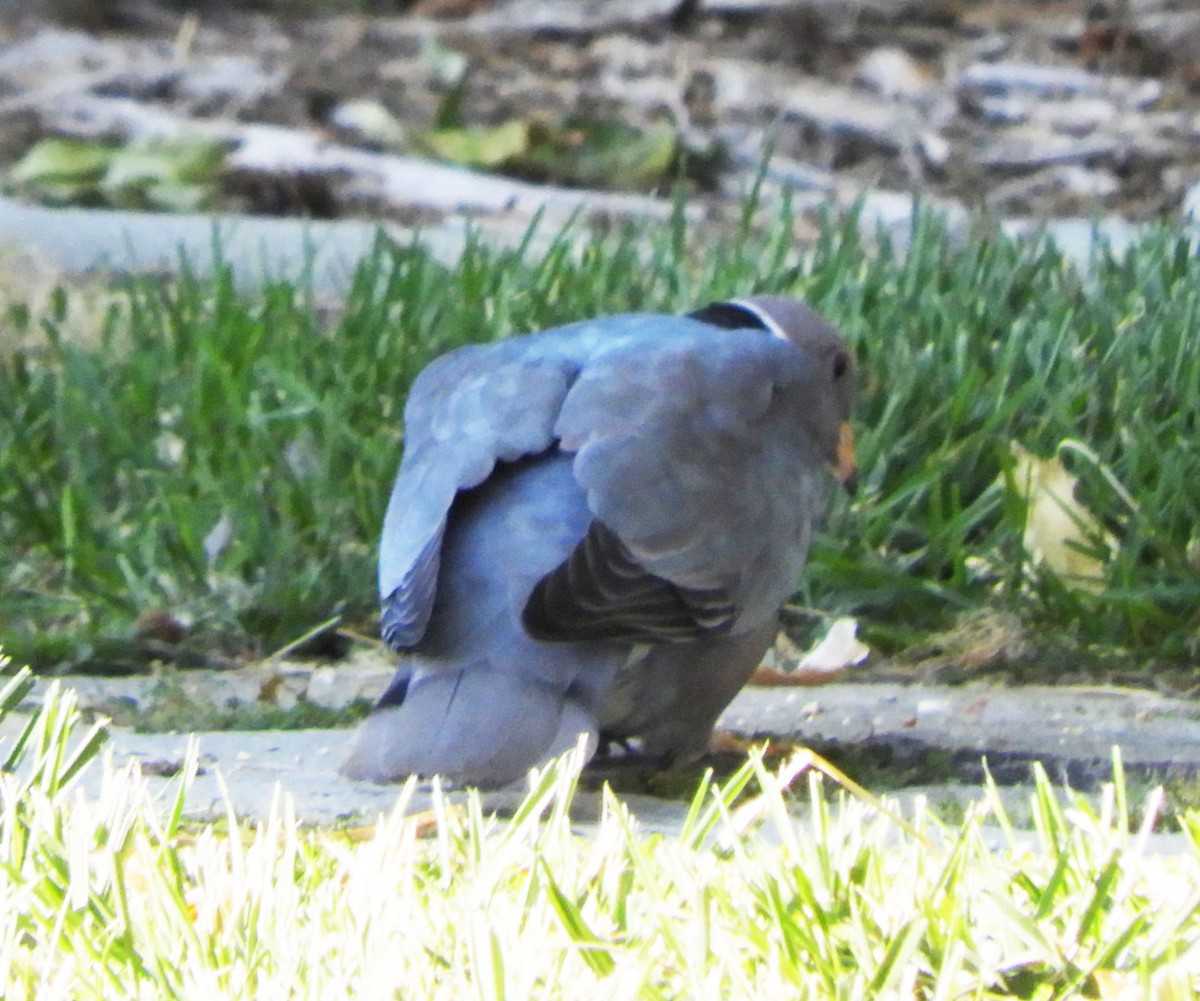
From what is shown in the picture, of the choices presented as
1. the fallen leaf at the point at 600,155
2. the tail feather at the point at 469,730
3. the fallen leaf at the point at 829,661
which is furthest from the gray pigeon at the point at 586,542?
the fallen leaf at the point at 600,155

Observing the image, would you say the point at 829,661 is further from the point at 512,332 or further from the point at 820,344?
the point at 512,332

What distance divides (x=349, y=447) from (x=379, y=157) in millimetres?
3427

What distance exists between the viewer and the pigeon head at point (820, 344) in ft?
13.7

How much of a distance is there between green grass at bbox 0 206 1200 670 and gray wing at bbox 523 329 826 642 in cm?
72

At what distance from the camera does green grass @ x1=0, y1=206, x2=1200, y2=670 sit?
178 inches

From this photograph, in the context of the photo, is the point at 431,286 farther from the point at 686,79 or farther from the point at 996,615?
the point at 686,79

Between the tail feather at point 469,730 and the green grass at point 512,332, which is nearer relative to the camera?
the tail feather at point 469,730

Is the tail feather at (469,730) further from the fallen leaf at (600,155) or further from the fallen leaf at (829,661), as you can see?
the fallen leaf at (600,155)

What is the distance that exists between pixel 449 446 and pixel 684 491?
38 cm

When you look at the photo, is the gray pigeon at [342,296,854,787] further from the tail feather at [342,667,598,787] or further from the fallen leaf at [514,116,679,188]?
the fallen leaf at [514,116,679,188]

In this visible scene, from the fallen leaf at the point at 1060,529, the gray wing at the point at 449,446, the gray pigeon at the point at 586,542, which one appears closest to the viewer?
the gray pigeon at the point at 586,542

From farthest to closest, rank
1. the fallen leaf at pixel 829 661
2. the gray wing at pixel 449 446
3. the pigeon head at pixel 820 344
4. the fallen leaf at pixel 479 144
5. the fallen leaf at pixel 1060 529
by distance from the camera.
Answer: the fallen leaf at pixel 479 144, the fallen leaf at pixel 1060 529, the fallen leaf at pixel 829 661, the pigeon head at pixel 820 344, the gray wing at pixel 449 446

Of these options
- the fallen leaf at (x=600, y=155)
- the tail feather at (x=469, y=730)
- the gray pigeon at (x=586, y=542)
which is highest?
the gray pigeon at (x=586, y=542)

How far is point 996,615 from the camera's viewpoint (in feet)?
14.5
